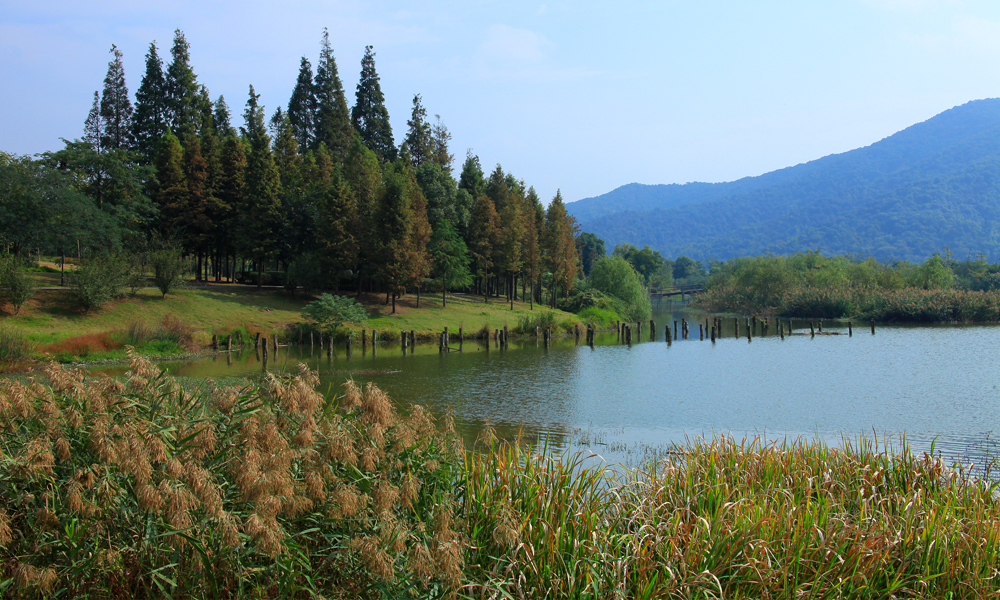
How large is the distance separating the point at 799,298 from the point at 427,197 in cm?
4562

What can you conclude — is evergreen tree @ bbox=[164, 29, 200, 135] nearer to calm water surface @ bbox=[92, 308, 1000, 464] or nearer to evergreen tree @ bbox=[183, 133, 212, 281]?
evergreen tree @ bbox=[183, 133, 212, 281]

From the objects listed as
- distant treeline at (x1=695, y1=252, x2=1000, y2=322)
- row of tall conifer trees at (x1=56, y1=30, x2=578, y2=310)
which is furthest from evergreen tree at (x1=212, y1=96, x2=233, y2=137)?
distant treeline at (x1=695, y1=252, x2=1000, y2=322)

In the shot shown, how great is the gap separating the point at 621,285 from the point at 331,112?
136 feet

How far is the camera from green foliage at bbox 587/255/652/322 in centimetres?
7269

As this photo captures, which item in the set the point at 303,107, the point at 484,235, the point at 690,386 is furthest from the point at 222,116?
the point at 690,386

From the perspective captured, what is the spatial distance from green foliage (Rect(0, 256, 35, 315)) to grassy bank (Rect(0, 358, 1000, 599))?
118ft

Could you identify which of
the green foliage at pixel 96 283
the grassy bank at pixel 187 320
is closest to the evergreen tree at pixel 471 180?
the grassy bank at pixel 187 320

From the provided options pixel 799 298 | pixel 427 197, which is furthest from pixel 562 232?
pixel 799 298

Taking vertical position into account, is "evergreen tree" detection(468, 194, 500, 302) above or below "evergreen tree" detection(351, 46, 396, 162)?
below

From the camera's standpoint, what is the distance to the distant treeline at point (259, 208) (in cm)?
4666

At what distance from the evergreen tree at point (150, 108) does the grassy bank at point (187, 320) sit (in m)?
30.1

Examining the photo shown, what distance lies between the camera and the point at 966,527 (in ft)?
21.0

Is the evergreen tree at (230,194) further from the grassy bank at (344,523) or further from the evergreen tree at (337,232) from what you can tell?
the grassy bank at (344,523)

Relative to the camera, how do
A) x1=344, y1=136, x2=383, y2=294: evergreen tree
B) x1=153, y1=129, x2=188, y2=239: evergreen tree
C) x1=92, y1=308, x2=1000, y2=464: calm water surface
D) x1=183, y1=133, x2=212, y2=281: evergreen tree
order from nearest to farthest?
x1=92, y1=308, x2=1000, y2=464: calm water surface < x1=344, y1=136, x2=383, y2=294: evergreen tree < x1=153, y1=129, x2=188, y2=239: evergreen tree < x1=183, y1=133, x2=212, y2=281: evergreen tree
